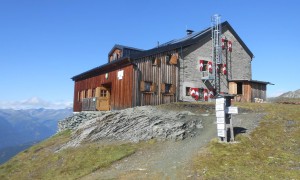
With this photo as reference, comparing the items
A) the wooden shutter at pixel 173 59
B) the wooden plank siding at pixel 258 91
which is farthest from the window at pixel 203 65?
the wooden plank siding at pixel 258 91

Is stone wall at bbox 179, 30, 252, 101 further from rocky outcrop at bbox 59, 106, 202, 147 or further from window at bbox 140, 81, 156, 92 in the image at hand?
rocky outcrop at bbox 59, 106, 202, 147

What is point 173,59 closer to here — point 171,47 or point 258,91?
point 171,47

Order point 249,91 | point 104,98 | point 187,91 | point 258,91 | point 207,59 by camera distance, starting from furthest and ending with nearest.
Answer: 1. point 258,91
2. point 249,91
3. point 207,59
4. point 104,98
5. point 187,91

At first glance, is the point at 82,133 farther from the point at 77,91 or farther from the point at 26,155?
the point at 77,91

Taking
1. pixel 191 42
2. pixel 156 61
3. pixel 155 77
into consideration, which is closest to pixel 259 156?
pixel 155 77

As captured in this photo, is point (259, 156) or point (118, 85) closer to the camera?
point (259, 156)

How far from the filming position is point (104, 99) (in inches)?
1447

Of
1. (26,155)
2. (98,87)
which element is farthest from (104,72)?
(26,155)

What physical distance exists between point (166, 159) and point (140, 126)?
22.1 ft

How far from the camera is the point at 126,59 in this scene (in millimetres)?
31609

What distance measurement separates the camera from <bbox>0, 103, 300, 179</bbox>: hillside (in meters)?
15.9

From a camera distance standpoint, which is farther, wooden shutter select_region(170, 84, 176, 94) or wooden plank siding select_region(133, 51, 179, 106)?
wooden shutter select_region(170, 84, 176, 94)

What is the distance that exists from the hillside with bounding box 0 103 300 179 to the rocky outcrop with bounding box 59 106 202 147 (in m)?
0.10

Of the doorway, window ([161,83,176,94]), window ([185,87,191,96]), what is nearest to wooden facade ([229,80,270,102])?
window ([185,87,191,96])
